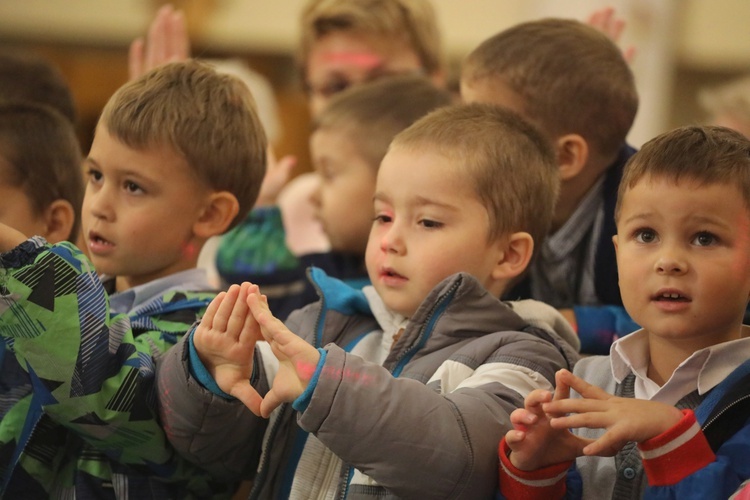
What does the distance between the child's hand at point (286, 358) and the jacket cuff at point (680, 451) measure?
477mm

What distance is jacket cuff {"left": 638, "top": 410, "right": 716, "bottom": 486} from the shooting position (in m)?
1.34

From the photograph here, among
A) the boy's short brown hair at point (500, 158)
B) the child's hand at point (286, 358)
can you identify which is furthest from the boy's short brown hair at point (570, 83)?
the child's hand at point (286, 358)

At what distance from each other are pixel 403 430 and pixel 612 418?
0.96 ft

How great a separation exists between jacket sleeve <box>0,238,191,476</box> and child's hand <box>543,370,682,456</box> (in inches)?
28.6

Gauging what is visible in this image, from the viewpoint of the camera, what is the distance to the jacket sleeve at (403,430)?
1.43 m

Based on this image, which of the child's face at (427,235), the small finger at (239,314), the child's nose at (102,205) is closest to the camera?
the small finger at (239,314)

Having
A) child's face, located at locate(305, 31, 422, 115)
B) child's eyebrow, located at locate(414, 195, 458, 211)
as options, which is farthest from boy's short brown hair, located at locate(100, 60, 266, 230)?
child's face, located at locate(305, 31, 422, 115)

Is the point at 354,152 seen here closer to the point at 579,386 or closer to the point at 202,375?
the point at 202,375

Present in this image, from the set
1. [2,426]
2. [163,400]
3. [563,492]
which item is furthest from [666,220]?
[2,426]

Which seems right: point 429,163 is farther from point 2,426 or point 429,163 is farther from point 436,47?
point 436,47

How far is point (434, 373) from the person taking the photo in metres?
1.64

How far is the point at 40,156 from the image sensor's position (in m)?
2.10

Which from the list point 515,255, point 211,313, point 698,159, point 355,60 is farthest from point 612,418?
point 355,60

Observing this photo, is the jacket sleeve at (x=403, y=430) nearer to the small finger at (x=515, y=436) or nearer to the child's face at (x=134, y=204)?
the small finger at (x=515, y=436)
